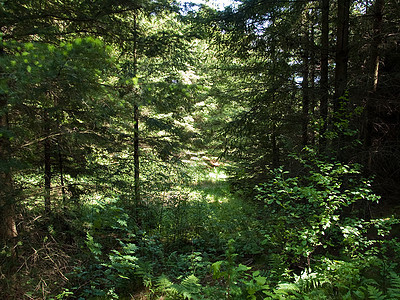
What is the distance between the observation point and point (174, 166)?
7.53m

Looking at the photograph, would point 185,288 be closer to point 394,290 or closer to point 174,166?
point 394,290

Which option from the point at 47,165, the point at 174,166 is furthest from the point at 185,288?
the point at 47,165

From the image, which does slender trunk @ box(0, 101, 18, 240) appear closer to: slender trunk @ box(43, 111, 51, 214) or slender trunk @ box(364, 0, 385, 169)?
slender trunk @ box(43, 111, 51, 214)

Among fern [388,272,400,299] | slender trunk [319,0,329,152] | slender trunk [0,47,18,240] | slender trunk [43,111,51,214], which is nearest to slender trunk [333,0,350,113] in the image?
slender trunk [319,0,329,152]

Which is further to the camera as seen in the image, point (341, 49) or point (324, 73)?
point (324, 73)

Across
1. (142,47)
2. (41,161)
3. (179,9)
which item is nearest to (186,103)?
(142,47)

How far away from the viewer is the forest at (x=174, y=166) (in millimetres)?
3301

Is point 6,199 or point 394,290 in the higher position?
point 6,199

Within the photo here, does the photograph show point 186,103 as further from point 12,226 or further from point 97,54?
point 12,226

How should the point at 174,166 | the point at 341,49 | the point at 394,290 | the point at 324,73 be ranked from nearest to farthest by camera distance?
the point at 394,290, the point at 341,49, the point at 324,73, the point at 174,166

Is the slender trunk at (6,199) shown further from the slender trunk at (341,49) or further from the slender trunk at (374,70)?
the slender trunk at (341,49)

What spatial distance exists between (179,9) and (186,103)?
2659 mm

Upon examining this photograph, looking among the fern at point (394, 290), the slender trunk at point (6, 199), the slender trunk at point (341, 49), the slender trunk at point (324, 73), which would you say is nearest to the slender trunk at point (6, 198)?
the slender trunk at point (6, 199)

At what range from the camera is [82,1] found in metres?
4.70
